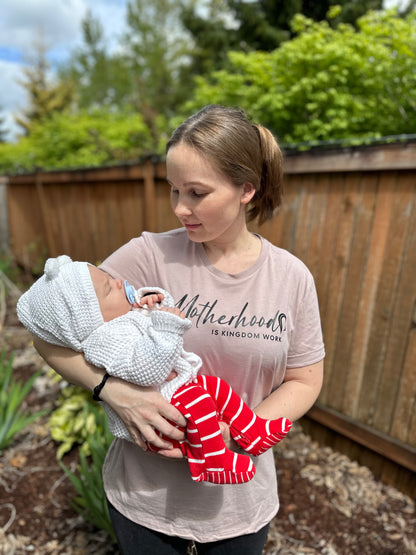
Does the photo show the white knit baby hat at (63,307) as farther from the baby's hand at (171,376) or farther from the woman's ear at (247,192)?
the woman's ear at (247,192)

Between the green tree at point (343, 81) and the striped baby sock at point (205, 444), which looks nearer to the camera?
the striped baby sock at point (205, 444)

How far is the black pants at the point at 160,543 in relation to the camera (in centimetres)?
123

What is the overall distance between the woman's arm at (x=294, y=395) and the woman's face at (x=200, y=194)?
50cm

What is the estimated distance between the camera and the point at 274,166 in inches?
49.9

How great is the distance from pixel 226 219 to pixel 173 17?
68.5 ft

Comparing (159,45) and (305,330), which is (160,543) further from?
(159,45)

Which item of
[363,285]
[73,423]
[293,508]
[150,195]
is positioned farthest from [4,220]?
[293,508]

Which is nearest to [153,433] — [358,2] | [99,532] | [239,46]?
[99,532]

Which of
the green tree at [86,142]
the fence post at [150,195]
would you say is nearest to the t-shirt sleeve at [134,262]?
the fence post at [150,195]

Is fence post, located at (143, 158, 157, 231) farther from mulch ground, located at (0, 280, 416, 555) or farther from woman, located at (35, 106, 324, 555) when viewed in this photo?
woman, located at (35, 106, 324, 555)

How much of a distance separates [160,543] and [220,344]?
2.19ft

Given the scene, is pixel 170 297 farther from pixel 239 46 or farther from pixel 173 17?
pixel 173 17

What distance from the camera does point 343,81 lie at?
4.02m

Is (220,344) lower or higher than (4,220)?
higher
